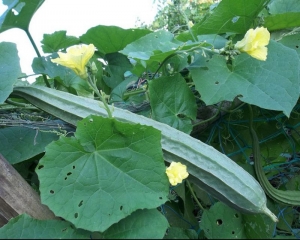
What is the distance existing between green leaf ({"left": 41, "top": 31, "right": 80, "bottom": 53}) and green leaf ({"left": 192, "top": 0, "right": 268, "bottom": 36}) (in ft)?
1.73

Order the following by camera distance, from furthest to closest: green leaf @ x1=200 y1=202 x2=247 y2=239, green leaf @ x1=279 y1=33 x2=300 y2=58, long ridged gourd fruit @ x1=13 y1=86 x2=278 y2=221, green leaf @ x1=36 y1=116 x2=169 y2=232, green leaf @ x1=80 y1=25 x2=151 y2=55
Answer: green leaf @ x1=80 y1=25 x2=151 y2=55
green leaf @ x1=279 y1=33 x2=300 y2=58
long ridged gourd fruit @ x1=13 y1=86 x2=278 y2=221
green leaf @ x1=36 y1=116 x2=169 y2=232
green leaf @ x1=200 y1=202 x2=247 y2=239

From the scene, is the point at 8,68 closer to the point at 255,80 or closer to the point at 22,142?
the point at 22,142

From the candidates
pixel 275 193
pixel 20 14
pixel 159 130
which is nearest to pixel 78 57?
pixel 159 130

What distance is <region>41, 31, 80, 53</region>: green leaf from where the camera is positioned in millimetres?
1384

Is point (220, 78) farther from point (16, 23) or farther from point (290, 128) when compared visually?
point (16, 23)

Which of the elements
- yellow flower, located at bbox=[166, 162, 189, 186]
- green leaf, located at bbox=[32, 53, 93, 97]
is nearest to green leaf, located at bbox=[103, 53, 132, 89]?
green leaf, located at bbox=[32, 53, 93, 97]

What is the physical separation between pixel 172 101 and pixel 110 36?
395 mm

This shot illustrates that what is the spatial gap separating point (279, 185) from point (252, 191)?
0.50m

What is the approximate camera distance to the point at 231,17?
105 cm

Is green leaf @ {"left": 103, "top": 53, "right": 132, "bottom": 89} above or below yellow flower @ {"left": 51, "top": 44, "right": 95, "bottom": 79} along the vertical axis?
below

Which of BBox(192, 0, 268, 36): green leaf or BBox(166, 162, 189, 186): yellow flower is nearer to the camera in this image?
BBox(166, 162, 189, 186): yellow flower

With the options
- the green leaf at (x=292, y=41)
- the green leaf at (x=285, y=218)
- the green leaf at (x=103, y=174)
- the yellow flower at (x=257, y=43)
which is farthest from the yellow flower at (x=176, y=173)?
the green leaf at (x=292, y=41)

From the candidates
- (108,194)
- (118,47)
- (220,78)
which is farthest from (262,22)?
(108,194)

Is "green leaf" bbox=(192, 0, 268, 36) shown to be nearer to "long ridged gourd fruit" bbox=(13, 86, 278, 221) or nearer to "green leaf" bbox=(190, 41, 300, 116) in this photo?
"green leaf" bbox=(190, 41, 300, 116)
